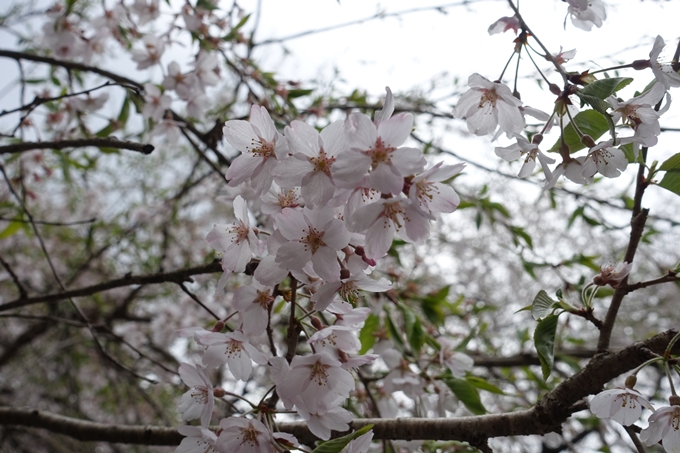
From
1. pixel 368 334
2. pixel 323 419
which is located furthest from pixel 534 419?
pixel 368 334

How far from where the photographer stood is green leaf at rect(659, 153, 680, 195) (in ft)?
2.46

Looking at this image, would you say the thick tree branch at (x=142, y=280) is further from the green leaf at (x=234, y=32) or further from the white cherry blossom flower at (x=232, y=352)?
the green leaf at (x=234, y=32)

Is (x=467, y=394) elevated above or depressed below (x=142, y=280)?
below

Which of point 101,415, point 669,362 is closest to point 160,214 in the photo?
point 101,415

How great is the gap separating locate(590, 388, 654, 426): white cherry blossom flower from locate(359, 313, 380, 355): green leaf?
2.46 feet

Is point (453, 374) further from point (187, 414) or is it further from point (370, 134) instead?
point (370, 134)

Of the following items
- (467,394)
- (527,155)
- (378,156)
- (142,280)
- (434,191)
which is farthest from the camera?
(467,394)

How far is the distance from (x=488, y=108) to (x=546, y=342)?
1.32 feet

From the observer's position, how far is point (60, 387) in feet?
13.5

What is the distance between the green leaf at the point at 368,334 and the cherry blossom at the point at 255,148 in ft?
2.74

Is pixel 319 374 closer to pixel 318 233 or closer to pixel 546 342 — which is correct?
pixel 318 233

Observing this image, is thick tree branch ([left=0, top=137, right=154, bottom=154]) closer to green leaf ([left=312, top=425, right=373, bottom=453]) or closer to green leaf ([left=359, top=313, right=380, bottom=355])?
green leaf ([left=312, top=425, right=373, bottom=453])

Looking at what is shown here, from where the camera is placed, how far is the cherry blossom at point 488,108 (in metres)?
0.75

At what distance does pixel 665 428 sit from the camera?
71 cm
